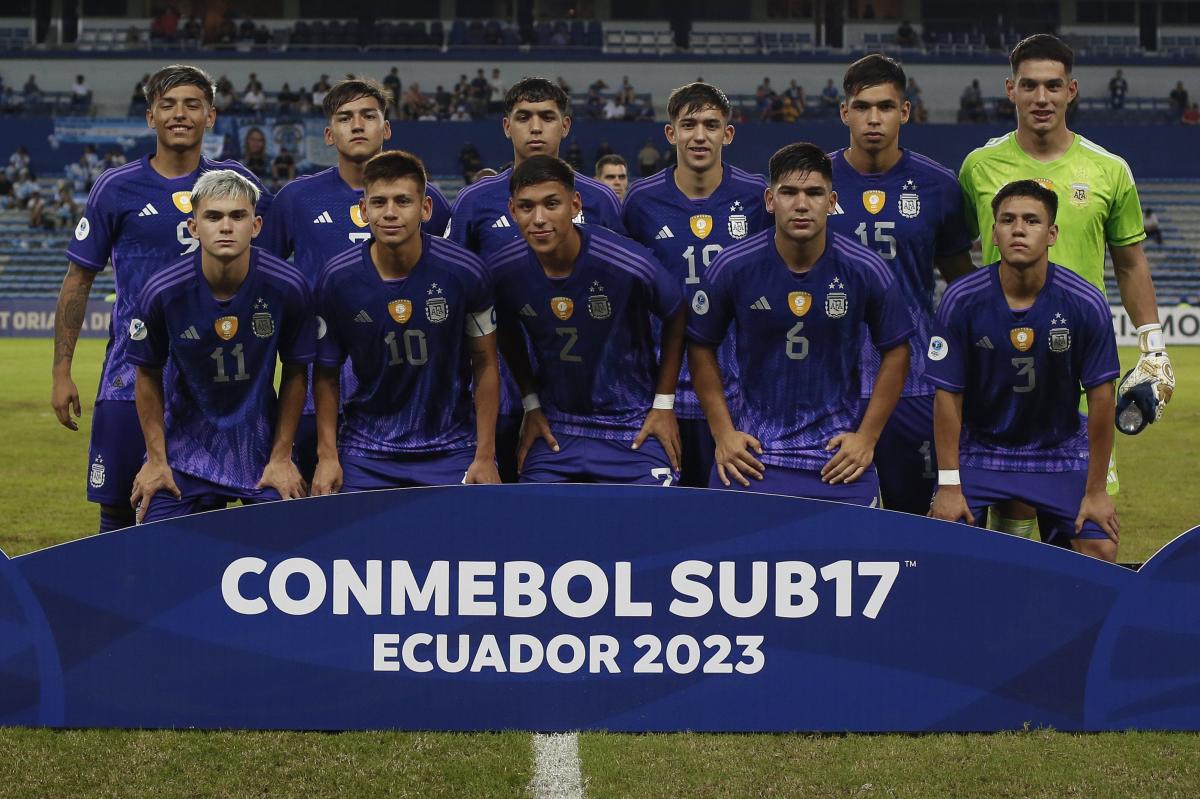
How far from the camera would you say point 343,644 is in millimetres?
4496

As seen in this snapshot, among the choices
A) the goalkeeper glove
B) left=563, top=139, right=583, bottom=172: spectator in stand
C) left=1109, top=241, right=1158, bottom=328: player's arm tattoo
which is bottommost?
the goalkeeper glove

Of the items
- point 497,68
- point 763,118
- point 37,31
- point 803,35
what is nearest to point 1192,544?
point 763,118

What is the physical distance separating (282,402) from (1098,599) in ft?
9.25

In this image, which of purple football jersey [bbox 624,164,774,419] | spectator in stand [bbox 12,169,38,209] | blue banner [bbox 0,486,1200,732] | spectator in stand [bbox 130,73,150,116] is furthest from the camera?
spectator in stand [bbox 130,73,150,116]

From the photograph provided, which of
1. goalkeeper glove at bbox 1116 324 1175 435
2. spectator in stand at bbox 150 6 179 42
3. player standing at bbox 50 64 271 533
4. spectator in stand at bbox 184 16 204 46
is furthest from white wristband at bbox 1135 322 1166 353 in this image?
spectator in stand at bbox 150 6 179 42

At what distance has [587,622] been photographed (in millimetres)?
4504

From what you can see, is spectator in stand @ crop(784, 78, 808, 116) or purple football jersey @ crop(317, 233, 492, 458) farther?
spectator in stand @ crop(784, 78, 808, 116)

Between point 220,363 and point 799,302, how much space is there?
2.04 metres

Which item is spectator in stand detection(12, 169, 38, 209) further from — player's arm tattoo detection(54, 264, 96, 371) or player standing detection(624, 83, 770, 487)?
player standing detection(624, 83, 770, 487)

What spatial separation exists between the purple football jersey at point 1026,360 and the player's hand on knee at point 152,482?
271cm

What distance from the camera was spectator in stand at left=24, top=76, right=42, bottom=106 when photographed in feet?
114

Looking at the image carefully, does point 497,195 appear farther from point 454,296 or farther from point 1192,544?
point 1192,544

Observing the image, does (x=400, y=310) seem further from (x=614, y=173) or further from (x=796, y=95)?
(x=796, y=95)

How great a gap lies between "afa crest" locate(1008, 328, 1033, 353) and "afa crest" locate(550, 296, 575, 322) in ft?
5.02
